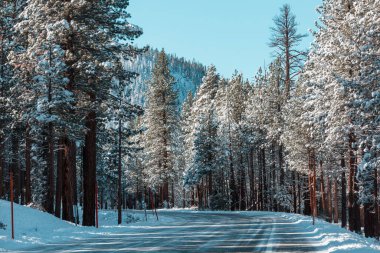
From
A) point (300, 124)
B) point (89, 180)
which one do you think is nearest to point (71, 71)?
point (89, 180)

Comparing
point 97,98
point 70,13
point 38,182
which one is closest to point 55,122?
point 97,98

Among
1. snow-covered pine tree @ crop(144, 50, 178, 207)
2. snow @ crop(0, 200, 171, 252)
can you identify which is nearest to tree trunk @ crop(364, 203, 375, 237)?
snow @ crop(0, 200, 171, 252)

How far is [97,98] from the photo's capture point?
83.8 ft

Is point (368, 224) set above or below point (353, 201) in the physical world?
below

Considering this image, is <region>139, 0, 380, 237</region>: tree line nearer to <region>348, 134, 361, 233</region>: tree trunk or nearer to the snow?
<region>348, 134, 361, 233</region>: tree trunk

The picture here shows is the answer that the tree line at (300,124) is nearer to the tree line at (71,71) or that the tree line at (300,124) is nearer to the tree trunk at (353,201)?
the tree trunk at (353,201)

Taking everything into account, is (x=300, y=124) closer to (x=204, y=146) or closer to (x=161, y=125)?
(x=204, y=146)

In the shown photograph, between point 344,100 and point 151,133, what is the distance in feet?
131

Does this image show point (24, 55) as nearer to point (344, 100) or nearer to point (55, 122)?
point (55, 122)

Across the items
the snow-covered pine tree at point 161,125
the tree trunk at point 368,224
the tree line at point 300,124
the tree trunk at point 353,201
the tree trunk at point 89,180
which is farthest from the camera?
the snow-covered pine tree at point 161,125

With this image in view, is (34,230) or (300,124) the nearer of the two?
(34,230)

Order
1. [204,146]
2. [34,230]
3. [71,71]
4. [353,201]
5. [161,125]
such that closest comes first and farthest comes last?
[34,230], [71,71], [353,201], [204,146], [161,125]

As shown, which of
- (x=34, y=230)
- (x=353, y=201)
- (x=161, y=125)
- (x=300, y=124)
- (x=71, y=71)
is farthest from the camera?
(x=161, y=125)

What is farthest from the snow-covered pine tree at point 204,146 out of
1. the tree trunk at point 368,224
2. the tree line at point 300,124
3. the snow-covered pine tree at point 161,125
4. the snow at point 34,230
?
the snow at point 34,230
